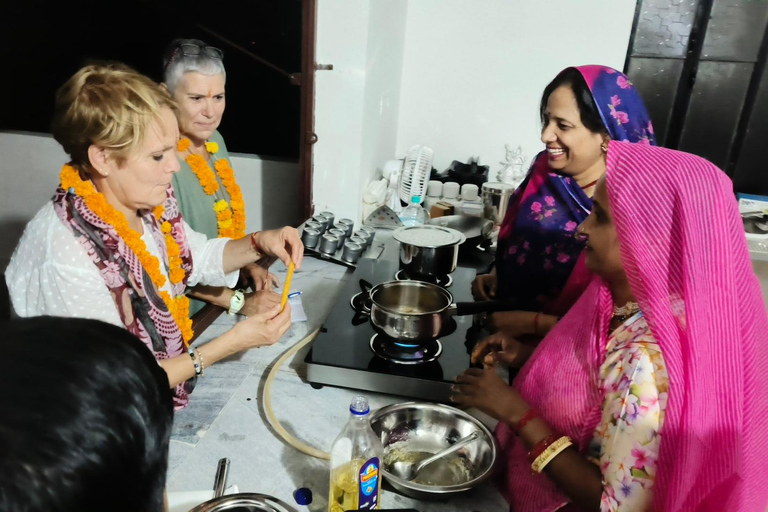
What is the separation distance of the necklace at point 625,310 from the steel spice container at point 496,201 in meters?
1.47

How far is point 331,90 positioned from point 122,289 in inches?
51.7

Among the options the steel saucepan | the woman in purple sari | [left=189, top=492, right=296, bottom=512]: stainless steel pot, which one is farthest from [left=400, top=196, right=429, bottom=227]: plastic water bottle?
[left=189, top=492, right=296, bottom=512]: stainless steel pot

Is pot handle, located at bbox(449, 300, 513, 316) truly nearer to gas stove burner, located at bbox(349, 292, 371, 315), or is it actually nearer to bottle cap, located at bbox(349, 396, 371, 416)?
gas stove burner, located at bbox(349, 292, 371, 315)

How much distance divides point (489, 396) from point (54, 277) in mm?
799

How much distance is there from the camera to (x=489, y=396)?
3.17 feet

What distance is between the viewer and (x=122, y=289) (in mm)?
1030

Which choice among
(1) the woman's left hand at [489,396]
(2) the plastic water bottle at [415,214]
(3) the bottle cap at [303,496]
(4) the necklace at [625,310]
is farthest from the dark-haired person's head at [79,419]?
(2) the plastic water bottle at [415,214]

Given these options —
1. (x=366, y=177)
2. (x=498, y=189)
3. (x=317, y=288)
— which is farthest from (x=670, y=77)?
(x=317, y=288)

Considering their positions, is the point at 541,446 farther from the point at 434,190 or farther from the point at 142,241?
the point at 434,190

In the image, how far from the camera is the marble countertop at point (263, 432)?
880mm

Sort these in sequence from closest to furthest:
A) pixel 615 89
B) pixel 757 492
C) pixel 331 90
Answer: pixel 757 492
pixel 615 89
pixel 331 90

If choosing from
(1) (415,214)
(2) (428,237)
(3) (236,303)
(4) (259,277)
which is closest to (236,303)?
(3) (236,303)

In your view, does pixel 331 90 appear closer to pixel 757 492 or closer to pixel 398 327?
pixel 398 327

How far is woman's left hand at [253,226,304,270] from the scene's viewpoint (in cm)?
140
